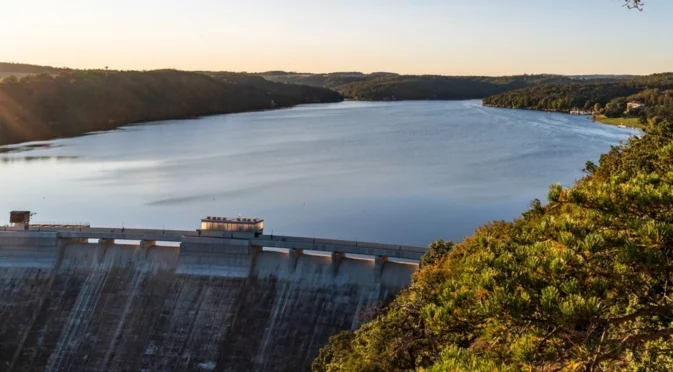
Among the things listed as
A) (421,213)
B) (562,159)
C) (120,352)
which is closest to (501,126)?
(562,159)

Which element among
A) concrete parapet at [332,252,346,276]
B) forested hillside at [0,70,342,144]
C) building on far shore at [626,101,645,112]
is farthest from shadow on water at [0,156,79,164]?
building on far shore at [626,101,645,112]

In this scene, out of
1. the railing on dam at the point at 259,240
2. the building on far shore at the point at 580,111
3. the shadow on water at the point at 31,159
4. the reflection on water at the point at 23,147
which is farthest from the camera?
the building on far shore at the point at 580,111

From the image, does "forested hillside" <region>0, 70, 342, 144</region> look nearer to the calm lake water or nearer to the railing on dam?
the calm lake water

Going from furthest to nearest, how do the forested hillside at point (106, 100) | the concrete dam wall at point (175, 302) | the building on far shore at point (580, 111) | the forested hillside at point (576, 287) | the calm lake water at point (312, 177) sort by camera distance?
the building on far shore at point (580, 111)
the forested hillside at point (106, 100)
the calm lake water at point (312, 177)
the concrete dam wall at point (175, 302)
the forested hillside at point (576, 287)

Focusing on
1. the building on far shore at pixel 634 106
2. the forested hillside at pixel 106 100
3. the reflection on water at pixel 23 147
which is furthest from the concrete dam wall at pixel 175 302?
the building on far shore at pixel 634 106

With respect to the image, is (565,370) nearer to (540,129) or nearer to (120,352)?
(120,352)

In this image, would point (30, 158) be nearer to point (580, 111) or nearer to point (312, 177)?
point (312, 177)

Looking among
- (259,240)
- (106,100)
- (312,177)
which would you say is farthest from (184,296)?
(106,100)

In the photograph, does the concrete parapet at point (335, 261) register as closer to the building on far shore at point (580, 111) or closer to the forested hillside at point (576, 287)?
the forested hillside at point (576, 287)
